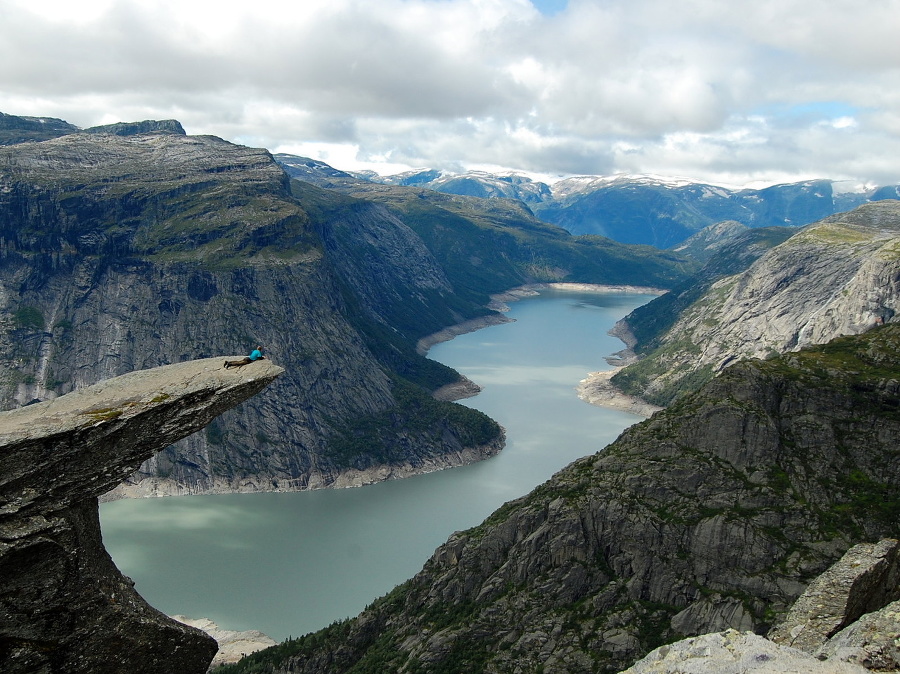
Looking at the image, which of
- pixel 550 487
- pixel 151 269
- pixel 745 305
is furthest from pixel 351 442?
pixel 745 305

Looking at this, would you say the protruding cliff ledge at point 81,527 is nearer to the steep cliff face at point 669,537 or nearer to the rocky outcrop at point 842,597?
the rocky outcrop at point 842,597

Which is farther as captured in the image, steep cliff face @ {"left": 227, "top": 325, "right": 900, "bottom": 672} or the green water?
the green water

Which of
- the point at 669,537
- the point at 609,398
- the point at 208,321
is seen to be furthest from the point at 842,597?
the point at 609,398

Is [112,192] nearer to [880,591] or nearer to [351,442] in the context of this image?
[351,442]

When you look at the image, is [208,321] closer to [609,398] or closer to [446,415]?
[446,415]

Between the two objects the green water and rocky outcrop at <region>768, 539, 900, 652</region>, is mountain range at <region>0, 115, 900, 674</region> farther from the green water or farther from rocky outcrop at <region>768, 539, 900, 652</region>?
rocky outcrop at <region>768, 539, 900, 652</region>

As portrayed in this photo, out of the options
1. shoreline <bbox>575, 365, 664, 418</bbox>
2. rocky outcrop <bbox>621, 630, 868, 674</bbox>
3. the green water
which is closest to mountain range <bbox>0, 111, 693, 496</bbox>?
the green water

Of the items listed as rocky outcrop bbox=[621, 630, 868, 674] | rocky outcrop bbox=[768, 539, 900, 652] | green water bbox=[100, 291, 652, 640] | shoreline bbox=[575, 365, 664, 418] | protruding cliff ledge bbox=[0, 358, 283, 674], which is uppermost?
protruding cliff ledge bbox=[0, 358, 283, 674]
